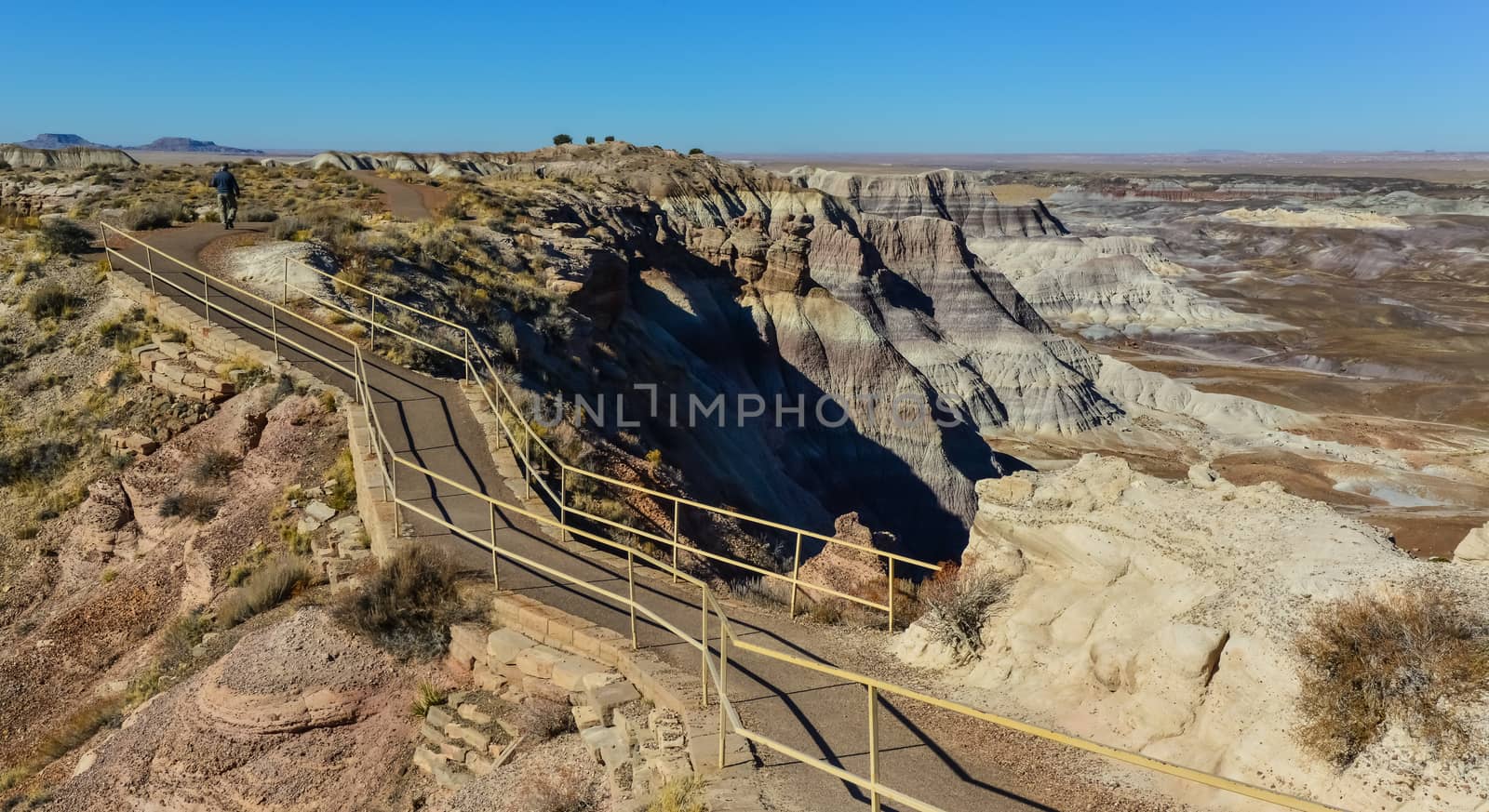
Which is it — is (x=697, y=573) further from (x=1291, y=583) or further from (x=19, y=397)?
(x=19, y=397)

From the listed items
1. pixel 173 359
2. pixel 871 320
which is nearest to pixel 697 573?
pixel 173 359

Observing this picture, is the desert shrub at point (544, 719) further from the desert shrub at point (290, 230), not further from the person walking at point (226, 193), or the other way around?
the person walking at point (226, 193)

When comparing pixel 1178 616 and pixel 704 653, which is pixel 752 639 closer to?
pixel 704 653

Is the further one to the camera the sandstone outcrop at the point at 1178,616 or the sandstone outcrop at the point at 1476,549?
the sandstone outcrop at the point at 1476,549

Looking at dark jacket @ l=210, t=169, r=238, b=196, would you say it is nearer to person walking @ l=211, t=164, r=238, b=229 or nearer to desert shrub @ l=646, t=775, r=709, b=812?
person walking @ l=211, t=164, r=238, b=229

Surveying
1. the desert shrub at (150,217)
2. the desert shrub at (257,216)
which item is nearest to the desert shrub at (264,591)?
the desert shrub at (150,217)

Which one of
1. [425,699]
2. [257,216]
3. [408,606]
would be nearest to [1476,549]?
[425,699]

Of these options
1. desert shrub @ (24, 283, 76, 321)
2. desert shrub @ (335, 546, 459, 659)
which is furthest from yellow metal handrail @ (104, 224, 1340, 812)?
desert shrub @ (24, 283, 76, 321)
